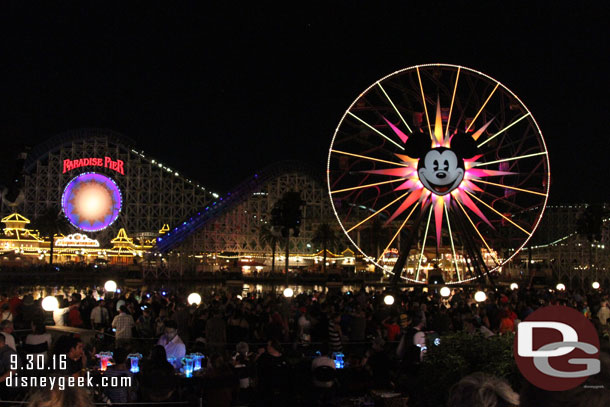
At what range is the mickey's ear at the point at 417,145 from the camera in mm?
20719

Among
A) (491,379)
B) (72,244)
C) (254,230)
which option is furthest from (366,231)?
(491,379)

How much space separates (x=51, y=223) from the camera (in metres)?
63.4

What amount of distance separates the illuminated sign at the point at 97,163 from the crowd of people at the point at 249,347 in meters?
50.1

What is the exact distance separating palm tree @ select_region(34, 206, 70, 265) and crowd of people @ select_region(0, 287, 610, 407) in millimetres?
50386

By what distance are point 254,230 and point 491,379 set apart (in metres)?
56.8

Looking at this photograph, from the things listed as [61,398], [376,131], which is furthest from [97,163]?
[61,398]

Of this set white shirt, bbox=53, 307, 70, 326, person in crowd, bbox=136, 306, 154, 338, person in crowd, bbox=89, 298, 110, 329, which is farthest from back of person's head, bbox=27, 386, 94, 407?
white shirt, bbox=53, 307, 70, 326

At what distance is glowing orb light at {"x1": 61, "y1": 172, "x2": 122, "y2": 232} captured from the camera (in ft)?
223

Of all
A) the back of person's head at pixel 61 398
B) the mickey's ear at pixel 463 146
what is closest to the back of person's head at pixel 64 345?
the back of person's head at pixel 61 398

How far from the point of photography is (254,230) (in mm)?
59062

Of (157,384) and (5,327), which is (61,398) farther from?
(5,327)

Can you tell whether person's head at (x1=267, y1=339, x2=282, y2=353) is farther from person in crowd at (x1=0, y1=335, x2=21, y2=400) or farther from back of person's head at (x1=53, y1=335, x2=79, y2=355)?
person in crowd at (x1=0, y1=335, x2=21, y2=400)

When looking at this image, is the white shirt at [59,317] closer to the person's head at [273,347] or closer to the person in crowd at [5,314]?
the person in crowd at [5,314]

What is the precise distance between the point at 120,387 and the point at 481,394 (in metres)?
6.55
